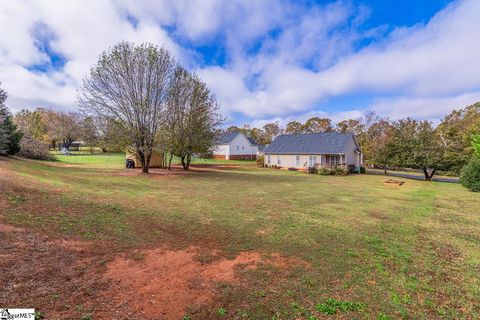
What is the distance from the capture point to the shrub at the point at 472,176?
18500mm

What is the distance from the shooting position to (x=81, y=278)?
4523 millimetres

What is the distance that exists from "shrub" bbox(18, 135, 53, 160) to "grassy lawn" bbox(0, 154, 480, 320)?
17.3 metres

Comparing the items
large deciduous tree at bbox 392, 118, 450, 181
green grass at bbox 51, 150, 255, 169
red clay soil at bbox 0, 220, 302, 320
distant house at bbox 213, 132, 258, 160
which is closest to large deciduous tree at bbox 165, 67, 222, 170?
green grass at bbox 51, 150, 255, 169

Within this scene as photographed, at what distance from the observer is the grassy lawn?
4352 millimetres

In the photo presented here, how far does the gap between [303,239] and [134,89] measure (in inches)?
707

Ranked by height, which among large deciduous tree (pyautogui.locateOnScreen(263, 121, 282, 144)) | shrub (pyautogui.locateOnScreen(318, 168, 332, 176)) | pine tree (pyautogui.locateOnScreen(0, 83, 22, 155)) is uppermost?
large deciduous tree (pyautogui.locateOnScreen(263, 121, 282, 144))

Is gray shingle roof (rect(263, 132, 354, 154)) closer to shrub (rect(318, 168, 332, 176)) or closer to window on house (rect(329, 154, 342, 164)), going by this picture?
window on house (rect(329, 154, 342, 164))

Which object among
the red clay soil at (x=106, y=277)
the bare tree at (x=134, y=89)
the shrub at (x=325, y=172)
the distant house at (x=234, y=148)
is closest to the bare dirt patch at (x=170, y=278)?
the red clay soil at (x=106, y=277)

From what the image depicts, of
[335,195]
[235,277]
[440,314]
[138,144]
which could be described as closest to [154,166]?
[138,144]

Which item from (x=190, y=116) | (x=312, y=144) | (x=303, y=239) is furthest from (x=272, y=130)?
(x=303, y=239)

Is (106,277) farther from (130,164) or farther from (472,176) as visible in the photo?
(472,176)

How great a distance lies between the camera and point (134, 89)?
65.8ft

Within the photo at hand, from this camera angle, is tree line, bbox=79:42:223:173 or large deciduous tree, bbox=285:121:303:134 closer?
tree line, bbox=79:42:223:173

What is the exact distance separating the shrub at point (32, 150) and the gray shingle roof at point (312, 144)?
2714cm
